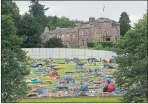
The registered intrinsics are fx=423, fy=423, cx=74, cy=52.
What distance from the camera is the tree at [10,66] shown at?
55.4 feet

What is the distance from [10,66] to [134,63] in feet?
18.7

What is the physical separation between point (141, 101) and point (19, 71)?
575 cm

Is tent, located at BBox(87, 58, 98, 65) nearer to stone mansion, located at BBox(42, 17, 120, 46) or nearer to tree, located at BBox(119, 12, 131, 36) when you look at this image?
stone mansion, located at BBox(42, 17, 120, 46)

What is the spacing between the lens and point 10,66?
17172mm

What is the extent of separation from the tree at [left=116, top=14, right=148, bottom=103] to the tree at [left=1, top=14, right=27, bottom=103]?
5058 mm

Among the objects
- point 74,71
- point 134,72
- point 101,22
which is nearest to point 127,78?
point 134,72

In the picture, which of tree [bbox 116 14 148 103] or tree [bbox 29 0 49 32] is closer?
tree [bbox 116 14 148 103]

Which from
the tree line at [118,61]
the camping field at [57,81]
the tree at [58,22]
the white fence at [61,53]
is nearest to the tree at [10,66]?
the tree line at [118,61]

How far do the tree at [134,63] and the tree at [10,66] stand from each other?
16.6 feet

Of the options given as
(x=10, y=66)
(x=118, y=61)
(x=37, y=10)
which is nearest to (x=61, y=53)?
(x=37, y=10)

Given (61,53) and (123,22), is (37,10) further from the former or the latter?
(61,53)

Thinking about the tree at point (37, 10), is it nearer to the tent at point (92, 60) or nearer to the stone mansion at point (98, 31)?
the stone mansion at point (98, 31)

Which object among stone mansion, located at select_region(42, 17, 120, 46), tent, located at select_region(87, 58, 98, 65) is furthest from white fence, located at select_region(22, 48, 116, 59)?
stone mansion, located at select_region(42, 17, 120, 46)

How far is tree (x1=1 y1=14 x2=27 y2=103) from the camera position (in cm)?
1688
